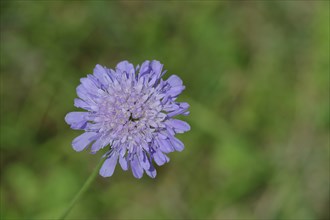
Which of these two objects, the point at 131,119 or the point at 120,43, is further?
the point at 120,43

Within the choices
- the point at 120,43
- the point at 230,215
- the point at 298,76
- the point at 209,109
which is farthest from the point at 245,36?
the point at 230,215

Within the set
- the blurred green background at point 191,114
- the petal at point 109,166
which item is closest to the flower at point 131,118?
the petal at point 109,166

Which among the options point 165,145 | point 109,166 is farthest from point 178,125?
point 109,166

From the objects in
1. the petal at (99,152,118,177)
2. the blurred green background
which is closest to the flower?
the petal at (99,152,118,177)

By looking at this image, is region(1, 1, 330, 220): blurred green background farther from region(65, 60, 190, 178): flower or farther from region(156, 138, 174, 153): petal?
region(156, 138, 174, 153): petal

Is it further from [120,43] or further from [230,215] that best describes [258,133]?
[120,43]

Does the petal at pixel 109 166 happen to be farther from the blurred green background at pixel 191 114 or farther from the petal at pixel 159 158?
the blurred green background at pixel 191 114
